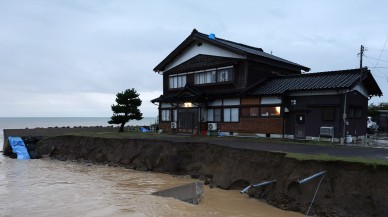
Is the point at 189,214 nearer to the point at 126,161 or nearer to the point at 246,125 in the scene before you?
the point at 126,161

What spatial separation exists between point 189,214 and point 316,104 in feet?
44.8

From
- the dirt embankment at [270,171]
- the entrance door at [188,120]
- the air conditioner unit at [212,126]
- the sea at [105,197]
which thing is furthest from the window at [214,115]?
the sea at [105,197]

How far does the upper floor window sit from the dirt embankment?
9218 millimetres

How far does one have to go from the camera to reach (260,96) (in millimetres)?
23219

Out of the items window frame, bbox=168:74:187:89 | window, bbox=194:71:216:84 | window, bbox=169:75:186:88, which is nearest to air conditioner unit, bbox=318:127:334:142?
window, bbox=194:71:216:84

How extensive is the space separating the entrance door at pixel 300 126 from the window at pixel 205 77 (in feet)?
27.5

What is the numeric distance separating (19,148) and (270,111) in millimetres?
23108

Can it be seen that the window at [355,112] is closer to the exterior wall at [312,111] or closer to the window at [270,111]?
the exterior wall at [312,111]

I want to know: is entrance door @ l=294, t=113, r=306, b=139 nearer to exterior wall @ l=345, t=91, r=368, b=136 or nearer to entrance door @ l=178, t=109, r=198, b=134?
exterior wall @ l=345, t=91, r=368, b=136

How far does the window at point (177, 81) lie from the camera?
29938 millimetres

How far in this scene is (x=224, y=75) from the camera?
87.0 ft

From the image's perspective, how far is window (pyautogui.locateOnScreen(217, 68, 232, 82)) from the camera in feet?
85.4

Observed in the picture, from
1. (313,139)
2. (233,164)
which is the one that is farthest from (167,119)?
(233,164)

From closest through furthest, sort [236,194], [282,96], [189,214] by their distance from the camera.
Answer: [189,214] < [236,194] < [282,96]
